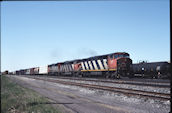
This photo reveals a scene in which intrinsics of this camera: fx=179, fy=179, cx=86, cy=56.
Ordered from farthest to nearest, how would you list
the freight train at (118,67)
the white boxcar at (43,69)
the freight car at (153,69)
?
1. the white boxcar at (43,69)
2. the freight car at (153,69)
3. the freight train at (118,67)

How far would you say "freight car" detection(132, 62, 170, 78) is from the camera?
2556 cm

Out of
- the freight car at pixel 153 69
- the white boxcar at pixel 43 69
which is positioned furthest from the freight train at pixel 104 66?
the white boxcar at pixel 43 69

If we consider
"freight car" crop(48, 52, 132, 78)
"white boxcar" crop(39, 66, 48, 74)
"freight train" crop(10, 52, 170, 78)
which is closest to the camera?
"freight car" crop(48, 52, 132, 78)

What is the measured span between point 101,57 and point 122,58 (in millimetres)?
4465

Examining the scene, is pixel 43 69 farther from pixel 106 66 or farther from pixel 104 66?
pixel 106 66

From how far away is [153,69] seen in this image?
88.3 ft

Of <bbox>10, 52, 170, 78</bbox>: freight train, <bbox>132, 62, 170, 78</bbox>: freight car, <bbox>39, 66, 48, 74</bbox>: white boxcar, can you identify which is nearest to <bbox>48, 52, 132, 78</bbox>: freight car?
<bbox>10, 52, 170, 78</bbox>: freight train

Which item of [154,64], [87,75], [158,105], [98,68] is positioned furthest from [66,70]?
[158,105]

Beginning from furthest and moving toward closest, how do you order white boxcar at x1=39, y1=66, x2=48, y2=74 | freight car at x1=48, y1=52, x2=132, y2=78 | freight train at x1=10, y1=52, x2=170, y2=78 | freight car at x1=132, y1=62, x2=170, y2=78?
white boxcar at x1=39, y1=66, x2=48, y2=74 < freight car at x1=132, y1=62, x2=170, y2=78 < freight train at x1=10, y1=52, x2=170, y2=78 < freight car at x1=48, y1=52, x2=132, y2=78

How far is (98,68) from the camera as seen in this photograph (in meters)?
29.2

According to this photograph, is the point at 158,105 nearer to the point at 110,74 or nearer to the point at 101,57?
the point at 110,74

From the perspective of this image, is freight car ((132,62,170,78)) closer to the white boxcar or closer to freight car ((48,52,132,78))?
freight car ((48,52,132,78))

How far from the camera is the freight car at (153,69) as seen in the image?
83.9 ft

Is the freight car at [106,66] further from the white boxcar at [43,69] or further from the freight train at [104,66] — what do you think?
the white boxcar at [43,69]
